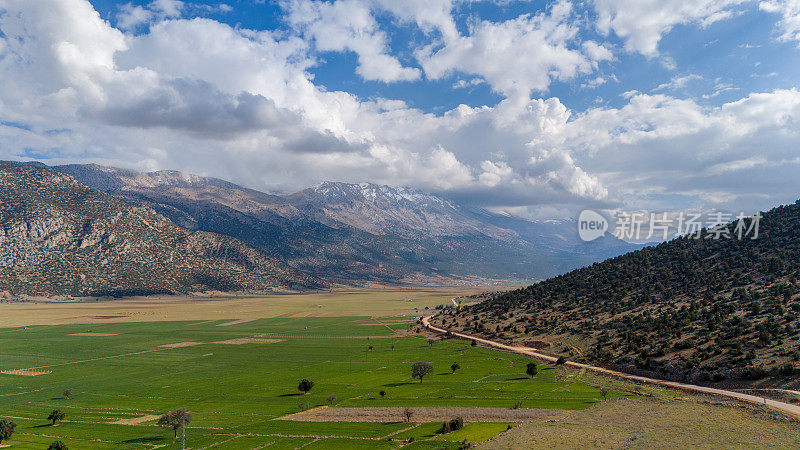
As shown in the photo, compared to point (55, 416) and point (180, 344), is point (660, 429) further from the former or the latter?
point (180, 344)

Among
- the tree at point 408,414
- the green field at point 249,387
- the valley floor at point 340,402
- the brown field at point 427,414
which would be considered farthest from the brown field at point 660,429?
the tree at point 408,414

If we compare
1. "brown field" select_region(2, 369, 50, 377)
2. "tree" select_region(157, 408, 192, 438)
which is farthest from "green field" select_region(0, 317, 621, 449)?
"brown field" select_region(2, 369, 50, 377)

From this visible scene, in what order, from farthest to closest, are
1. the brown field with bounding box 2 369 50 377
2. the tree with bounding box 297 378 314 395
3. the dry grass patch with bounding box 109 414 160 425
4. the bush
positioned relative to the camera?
the brown field with bounding box 2 369 50 377, the tree with bounding box 297 378 314 395, the dry grass patch with bounding box 109 414 160 425, the bush

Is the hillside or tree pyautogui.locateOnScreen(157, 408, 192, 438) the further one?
the hillside

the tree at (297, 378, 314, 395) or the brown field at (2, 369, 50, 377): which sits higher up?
the tree at (297, 378, 314, 395)

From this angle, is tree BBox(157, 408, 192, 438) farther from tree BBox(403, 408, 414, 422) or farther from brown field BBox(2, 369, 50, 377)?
brown field BBox(2, 369, 50, 377)

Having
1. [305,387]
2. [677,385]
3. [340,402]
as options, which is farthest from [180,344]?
[677,385]

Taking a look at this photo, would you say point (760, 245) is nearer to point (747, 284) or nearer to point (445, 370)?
point (747, 284)
